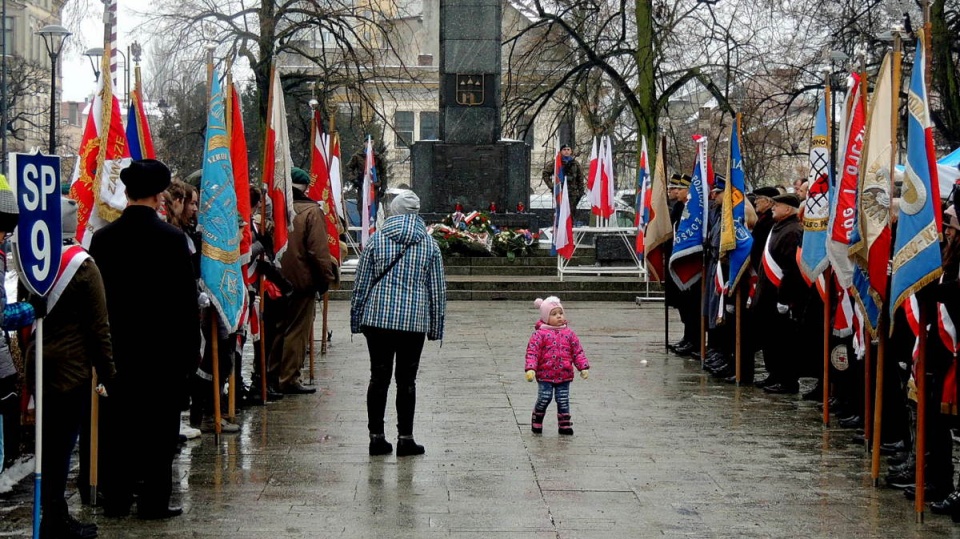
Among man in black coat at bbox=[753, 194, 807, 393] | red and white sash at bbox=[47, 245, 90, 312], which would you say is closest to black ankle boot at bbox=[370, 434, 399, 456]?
red and white sash at bbox=[47, 245, 90, 312]

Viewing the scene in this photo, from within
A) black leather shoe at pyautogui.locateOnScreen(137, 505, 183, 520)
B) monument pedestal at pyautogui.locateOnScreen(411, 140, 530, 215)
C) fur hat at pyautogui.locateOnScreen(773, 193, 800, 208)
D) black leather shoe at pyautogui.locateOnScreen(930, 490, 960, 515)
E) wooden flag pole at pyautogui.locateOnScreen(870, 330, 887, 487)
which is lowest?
black leather shoe at pyautogui.locateOnScreen(137, 505, 183, 520)

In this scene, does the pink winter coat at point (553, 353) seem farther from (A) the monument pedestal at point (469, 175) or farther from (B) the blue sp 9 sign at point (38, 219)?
(A) the monument pedestal at point (469, 175)

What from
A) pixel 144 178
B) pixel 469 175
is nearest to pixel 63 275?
pixel 144 178

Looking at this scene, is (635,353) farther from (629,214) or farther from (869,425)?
(629,214)

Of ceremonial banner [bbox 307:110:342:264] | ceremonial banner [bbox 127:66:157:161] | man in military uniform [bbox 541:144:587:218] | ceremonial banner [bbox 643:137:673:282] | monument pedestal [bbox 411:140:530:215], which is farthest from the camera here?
monument pedestal [bbox 411:140:530:215]

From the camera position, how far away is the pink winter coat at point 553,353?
33.3 ft

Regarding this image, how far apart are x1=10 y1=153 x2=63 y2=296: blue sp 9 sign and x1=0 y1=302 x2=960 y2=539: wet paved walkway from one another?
151 centimetres

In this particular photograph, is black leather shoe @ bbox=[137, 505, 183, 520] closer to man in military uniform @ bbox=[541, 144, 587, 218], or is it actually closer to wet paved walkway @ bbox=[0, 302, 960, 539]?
wet paved walkway @ bbox=[0, 302, 960, 539]

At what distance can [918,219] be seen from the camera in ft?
25.4

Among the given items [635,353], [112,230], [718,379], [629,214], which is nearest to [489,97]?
[629,214]

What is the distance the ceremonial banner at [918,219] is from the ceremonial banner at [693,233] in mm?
6752

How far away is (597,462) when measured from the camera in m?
9.10

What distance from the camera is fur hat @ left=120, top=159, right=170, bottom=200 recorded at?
7.45m

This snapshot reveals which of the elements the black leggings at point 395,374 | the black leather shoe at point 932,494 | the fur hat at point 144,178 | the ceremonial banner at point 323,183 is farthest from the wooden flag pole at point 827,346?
the ceremonial banner at point 323,183
